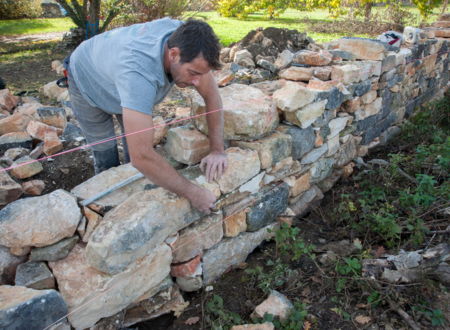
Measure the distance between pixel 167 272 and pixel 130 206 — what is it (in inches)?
20.6

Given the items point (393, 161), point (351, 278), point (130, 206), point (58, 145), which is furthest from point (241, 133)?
point (58, 145)

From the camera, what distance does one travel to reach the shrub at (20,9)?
1536cm

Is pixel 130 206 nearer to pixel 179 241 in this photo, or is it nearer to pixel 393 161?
pixel 179 241

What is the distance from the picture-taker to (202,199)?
2236 millimetres

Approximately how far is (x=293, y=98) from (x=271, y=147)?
0.48 metres

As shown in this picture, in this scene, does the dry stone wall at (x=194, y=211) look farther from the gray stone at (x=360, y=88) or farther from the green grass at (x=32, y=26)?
the green grass at (x=32, y=26)

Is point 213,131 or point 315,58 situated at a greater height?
point 315,58

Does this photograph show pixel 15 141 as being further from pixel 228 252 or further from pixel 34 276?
pixel 228 252

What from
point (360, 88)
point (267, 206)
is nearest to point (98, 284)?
point (267, 206)

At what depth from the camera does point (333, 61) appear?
14.2 ft

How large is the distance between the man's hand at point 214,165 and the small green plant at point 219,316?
2.62ft

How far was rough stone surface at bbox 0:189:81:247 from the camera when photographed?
2.00m

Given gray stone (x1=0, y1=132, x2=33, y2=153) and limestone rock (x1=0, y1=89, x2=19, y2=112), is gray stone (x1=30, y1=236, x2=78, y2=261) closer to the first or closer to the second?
gray stone (x1=0, y1=132, x2=33, y2=153)

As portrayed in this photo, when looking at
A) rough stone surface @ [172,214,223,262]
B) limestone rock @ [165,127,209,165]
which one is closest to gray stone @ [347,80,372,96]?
limestone rock @ [165,127,209,165]
